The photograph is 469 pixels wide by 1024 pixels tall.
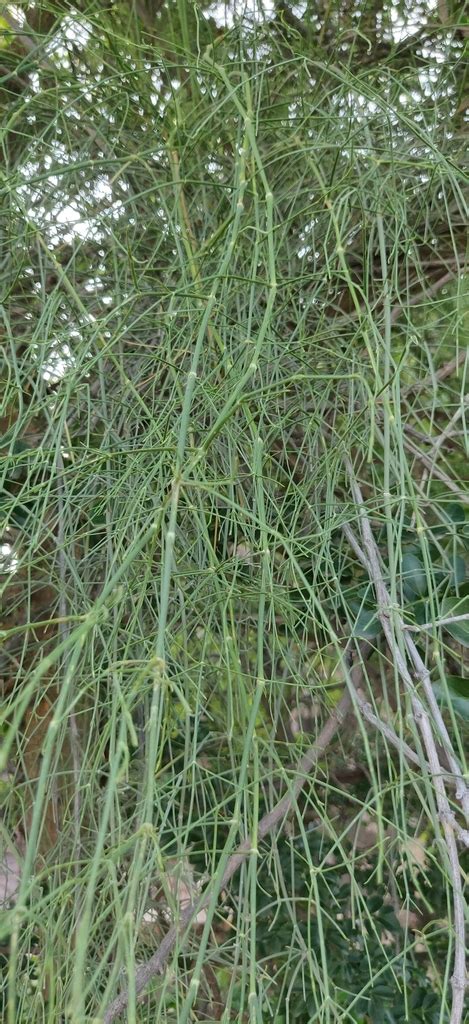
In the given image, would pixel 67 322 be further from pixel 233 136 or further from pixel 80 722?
pixel 80 722

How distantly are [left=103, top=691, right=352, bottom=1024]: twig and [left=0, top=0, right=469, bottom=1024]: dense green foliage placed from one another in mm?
15

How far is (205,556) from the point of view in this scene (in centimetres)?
61

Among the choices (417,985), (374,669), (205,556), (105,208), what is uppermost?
(105,208)

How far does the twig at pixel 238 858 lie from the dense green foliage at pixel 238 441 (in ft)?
0.05

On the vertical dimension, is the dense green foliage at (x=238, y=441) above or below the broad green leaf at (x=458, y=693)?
above

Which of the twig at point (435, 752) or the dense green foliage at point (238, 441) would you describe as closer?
the twig at point (435, 752)

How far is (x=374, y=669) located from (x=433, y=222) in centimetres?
40

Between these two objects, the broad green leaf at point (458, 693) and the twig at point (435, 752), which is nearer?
the twig at point (435, 752)

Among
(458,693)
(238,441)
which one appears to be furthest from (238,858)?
(238,441)

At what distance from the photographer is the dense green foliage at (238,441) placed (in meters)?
0.56

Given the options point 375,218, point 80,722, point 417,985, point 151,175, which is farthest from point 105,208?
point 417,985

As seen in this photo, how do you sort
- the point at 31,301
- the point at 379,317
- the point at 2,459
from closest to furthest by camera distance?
1. the point at 2,459
2. the point at 379,317
3. the point at 31,301

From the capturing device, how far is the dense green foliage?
0.56 meters

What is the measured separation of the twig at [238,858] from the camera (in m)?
0.52
